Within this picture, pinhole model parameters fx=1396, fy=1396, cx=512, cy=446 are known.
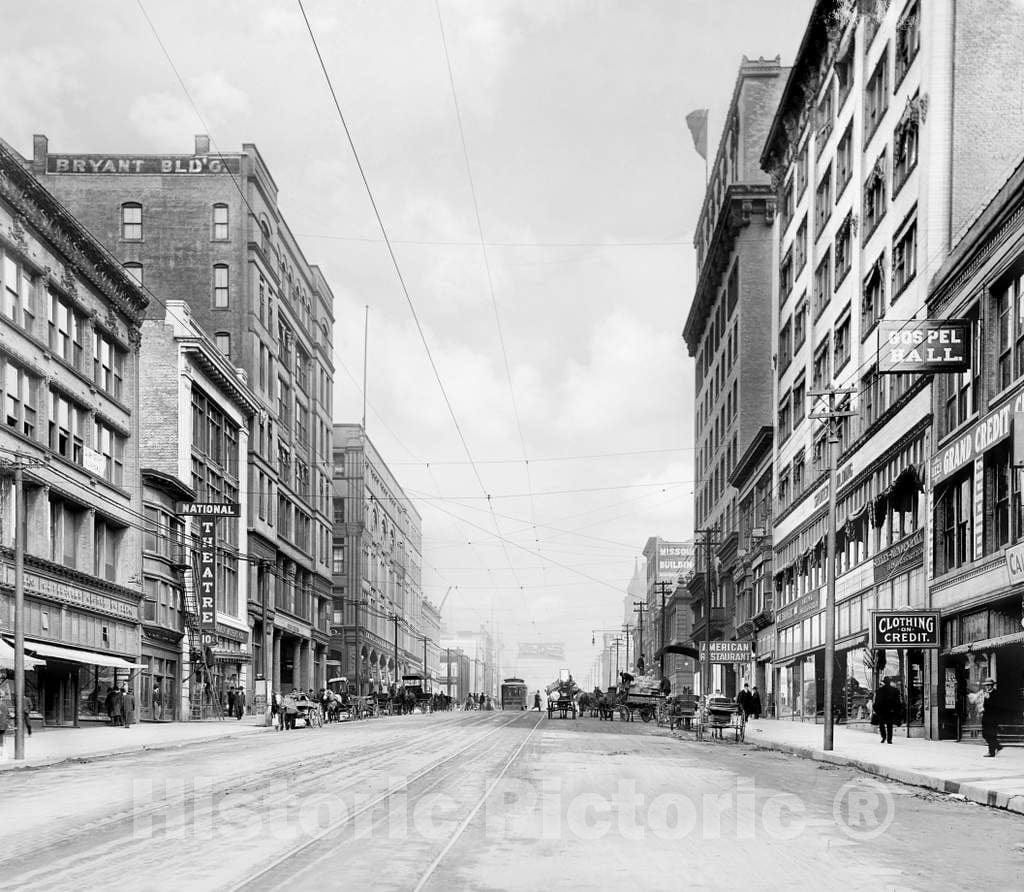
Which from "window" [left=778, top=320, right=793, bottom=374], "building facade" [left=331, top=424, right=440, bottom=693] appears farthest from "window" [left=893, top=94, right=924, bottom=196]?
"building facade" [left=331, top=424, right=440, bottom=693]

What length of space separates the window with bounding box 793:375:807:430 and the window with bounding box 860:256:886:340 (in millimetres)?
11375

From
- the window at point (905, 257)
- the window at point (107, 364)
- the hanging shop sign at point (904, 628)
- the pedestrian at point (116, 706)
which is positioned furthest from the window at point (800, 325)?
the pedestrian at point (116, 706)

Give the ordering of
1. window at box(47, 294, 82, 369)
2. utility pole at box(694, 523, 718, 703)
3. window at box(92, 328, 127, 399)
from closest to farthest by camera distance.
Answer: window at box(47, 294, 82, 369) < window at box(92, 328, 127, 399) < utility pole at box(694, 523, 718, 703)

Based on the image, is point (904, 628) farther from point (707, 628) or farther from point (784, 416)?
point (784, 416)

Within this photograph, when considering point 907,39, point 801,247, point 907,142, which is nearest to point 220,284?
point 801,247

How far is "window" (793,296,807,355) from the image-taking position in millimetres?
61406

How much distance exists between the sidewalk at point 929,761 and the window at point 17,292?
2683cm

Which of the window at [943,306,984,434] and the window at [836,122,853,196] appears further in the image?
the window at [836,122,853,196]

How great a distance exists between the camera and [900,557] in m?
42.7

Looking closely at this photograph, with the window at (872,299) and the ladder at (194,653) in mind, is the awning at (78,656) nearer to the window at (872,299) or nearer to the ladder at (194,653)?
the ladder at (194,653)

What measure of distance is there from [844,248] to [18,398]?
99.3 ft

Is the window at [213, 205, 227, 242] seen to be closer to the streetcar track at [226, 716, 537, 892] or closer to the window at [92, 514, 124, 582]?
the window at [92, 514, 124, 582]

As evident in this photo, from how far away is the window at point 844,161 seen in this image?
172 ft

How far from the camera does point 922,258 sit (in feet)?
132
